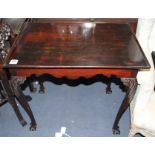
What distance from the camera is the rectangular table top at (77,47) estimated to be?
148 centimetres

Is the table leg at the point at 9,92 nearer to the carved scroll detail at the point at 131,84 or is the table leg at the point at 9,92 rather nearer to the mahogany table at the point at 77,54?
the mahogany table at the point at 77,54

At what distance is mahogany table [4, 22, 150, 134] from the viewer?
1480 mm

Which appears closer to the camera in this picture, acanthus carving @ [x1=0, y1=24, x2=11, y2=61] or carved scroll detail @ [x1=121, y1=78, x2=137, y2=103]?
carved scroll detail @ [x1=121, y1=78, x2=137, y2=103]

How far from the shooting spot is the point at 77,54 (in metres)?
1.57

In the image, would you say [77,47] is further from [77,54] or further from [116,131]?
[116,131]

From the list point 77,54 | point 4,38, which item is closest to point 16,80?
point 4,38

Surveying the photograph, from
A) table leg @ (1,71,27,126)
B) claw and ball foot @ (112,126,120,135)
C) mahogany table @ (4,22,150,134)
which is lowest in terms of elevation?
claw and ball foot @ (112,126,120,135)

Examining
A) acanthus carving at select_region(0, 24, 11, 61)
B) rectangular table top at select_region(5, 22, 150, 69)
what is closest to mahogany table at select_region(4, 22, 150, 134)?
rectangular table top at select_region(5, 22, 150, 69)

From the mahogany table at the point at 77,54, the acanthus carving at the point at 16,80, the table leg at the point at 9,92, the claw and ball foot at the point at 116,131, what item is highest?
the mahogany table at the point at 77,54

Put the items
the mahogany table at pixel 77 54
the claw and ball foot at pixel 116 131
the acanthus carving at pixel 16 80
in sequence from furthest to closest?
the claw and ball foot at pixel 116 131 < the acanthus carving at pixel 16 80 < the mahogany table at pixel 77 54

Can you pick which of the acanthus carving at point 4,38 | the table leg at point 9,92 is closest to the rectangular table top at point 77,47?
the acanthus carving at point 4,38

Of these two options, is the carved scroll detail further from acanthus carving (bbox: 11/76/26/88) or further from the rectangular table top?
acanthus carving (bbox: 11/76/26/88)
